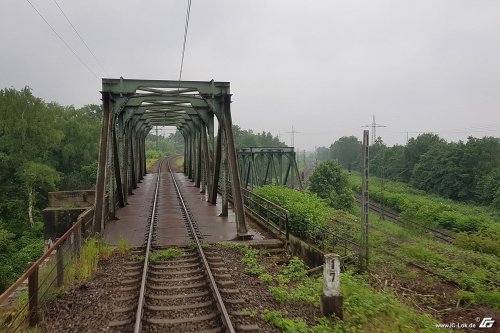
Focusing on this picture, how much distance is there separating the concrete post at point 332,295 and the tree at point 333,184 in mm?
39887

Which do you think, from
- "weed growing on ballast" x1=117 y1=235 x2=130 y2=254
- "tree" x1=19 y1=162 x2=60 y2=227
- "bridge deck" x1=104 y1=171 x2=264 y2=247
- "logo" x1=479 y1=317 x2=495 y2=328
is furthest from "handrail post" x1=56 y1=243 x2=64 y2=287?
"tree" x1=19 y1=162 x2=60 y2=227

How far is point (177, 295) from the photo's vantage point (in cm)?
631

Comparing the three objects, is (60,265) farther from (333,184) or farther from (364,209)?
(333,184)

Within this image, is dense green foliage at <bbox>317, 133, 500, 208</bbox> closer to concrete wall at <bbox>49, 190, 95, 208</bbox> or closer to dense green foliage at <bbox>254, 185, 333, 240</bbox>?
dense green foliage at <bbox>254, 185, 333, 240</bbox>

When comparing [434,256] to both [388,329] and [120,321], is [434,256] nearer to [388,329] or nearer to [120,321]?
[388,329]

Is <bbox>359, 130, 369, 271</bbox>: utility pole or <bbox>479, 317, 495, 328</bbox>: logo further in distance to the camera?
<bbox>359, 130, 369, 271</bbox>: utility pole

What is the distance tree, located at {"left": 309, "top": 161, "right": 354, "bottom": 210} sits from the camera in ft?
149

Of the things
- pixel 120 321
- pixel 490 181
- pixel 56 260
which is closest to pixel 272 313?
pixel 120 321

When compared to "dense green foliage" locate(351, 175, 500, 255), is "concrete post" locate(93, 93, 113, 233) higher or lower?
higher

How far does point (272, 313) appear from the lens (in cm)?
554

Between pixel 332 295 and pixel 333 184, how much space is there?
42.0 m

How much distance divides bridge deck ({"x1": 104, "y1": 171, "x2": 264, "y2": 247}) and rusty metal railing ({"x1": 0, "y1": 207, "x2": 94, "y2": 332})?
2054 millimetres

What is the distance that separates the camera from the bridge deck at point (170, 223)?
407 inches

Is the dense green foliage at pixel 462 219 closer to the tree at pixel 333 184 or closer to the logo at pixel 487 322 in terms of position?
the tree at pixel 333 184
